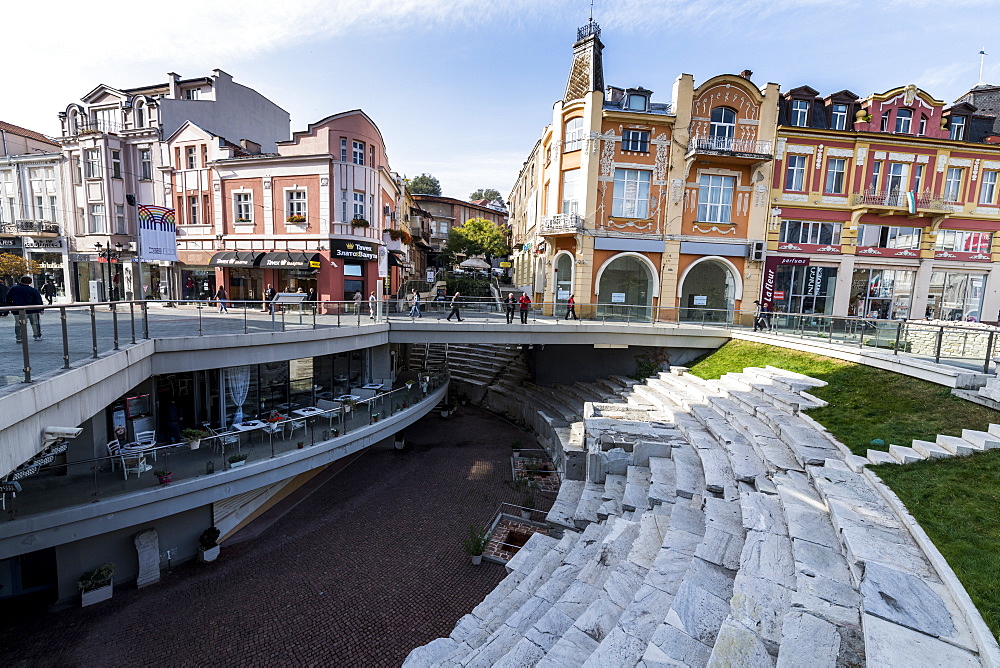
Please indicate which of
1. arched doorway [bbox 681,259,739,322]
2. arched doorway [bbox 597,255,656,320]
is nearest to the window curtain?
arched doorway [bbox 597,255,656,320]

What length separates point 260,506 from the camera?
12.7m

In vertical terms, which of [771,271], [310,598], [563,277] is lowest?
[310,598]

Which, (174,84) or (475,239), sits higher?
(174,84)

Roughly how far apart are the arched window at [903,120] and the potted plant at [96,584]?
3616 centimetres

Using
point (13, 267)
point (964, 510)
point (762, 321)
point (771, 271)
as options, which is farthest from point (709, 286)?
point (13, 267)

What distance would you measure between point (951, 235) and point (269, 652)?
116 ft

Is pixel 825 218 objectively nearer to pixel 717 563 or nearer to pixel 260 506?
pixel 717 563

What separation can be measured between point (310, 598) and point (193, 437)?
476cm

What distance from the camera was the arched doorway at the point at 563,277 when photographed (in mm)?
24403

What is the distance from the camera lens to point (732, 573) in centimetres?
539

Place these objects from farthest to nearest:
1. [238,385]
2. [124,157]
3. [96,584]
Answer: [124,157]
[238,385]
[96,584]

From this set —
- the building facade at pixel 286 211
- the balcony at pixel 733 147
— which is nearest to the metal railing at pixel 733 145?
the balcony at pixel 733 147

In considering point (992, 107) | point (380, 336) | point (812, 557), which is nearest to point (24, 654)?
point (380, 336)

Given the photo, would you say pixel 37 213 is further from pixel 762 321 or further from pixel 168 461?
pixel 762 321
